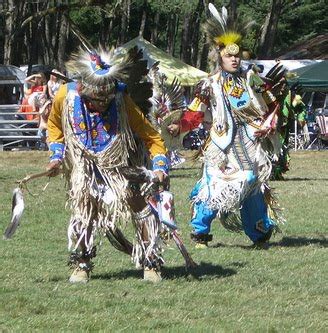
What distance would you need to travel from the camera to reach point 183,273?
6.99m

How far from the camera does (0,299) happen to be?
603 cm

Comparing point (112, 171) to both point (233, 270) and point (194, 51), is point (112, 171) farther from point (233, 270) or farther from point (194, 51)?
point (194, 51)

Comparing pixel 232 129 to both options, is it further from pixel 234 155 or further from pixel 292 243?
pixel 292 243

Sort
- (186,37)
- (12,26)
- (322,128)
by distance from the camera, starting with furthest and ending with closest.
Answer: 1. (186,37)
2. (12,26)
3. (322,128)

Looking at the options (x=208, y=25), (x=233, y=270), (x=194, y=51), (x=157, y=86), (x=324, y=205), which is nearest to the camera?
(x=233, y=270)

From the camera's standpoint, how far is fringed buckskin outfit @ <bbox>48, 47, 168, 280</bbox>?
21.6ft

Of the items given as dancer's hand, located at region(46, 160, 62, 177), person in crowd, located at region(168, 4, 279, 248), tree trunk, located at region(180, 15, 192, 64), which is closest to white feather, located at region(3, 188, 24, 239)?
dancer's hand, located at region(46, 160, 62, 177)

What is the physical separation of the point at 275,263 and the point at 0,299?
2268mm

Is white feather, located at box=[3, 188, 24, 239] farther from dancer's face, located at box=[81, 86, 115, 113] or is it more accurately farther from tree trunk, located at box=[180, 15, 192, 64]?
tree trunk, located at box=[180, 15, 192, 64]

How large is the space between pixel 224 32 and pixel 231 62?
0.24 m

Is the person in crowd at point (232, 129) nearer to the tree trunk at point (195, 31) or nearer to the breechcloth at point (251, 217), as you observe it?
the breechcloth at point (251, 217)

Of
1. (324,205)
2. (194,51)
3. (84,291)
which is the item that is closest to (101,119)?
(84,291)

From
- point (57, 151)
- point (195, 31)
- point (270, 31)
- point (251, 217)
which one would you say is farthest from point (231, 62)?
point (195, 31)

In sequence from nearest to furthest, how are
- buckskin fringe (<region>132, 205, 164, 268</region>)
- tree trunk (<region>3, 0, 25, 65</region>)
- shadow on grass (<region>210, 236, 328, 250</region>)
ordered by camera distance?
buckskin fringe (<region>132, 205, 164, 268</region>) < shadow on grass (<region>210, 236, 328, 250</region>) < tree trunk (<region>3, 0, 25, 65</region>)
